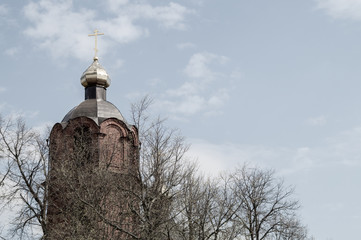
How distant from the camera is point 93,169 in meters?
17.3

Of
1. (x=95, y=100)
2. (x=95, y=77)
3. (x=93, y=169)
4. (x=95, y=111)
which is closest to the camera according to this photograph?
(x=93, y=169)

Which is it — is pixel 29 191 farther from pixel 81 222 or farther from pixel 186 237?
pixel 186 237

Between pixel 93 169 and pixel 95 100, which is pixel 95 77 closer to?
pixel 95 100

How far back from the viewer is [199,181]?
17.4m

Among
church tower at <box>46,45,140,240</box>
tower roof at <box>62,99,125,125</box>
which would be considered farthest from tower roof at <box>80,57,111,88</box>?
tower roof at <box>62,99,125,125</box>

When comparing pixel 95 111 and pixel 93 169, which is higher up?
pixel 95 111

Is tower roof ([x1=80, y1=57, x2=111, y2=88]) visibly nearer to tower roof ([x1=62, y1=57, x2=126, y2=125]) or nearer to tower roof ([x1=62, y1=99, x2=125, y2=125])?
tower roof ([x1=62, y1=57, x2=126, y2=125])

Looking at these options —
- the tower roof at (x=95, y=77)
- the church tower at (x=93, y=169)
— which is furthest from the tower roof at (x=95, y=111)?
the tower roof at (x=95, y=77)

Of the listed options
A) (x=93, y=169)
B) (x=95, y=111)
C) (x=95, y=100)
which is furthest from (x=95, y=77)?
(x=93, y=169)

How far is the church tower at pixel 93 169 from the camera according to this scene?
15363mm

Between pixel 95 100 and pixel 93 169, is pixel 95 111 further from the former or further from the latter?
pixel 93 169

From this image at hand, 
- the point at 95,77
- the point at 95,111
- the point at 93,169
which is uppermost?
the point at 95,77

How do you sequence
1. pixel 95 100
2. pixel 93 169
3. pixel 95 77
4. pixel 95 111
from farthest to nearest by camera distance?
pixel 95 77
pixel 95 100
pixel 95 111
pixel 93 169

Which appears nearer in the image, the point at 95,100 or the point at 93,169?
the point at 93,169
